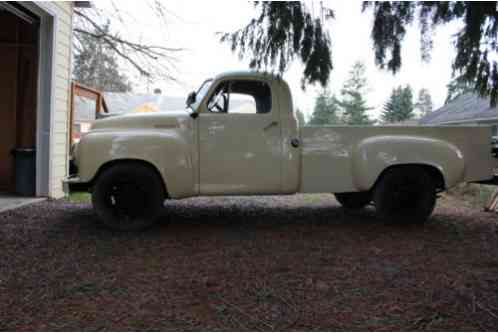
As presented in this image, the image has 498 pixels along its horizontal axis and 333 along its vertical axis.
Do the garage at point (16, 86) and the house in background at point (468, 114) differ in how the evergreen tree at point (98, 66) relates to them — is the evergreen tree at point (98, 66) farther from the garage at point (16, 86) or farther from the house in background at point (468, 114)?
the house in background at point (468, 114)

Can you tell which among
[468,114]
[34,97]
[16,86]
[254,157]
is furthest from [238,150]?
[468,114]

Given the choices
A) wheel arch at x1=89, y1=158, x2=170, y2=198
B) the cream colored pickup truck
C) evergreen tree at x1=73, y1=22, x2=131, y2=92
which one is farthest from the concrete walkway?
evergreen tree at x1=73, y1=22, x2=131, y2=92

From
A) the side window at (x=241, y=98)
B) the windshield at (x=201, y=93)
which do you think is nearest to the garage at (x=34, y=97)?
the windshield at (x=201, y=93)

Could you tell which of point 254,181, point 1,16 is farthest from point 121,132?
point 1,16

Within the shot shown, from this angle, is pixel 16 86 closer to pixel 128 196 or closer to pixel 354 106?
pixel 128 196

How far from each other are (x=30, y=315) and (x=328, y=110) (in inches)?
235

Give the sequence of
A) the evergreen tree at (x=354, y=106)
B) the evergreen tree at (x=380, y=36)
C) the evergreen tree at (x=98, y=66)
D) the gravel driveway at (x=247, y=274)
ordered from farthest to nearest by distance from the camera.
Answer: the evergreen tree at (x=98, y=66), the evergreen tree at (x=354, y=106), the evergreen tree at (x=380, y=36), the gravel driveway at (x=247, y=274)

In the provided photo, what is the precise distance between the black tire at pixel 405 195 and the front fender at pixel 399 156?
0.15m

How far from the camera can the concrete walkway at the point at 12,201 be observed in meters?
5.90

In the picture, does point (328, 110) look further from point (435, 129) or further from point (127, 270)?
point (127, 270)

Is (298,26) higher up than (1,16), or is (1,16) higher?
(1,16)

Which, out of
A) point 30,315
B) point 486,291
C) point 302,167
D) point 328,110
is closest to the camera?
point 30,315

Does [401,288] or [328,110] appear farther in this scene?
[328,110]

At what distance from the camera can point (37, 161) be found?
6.75m
